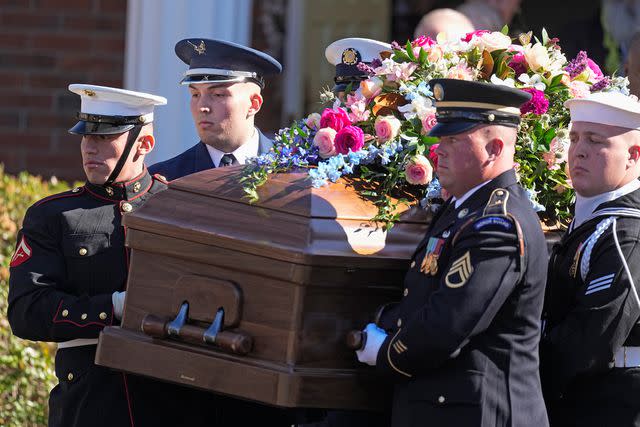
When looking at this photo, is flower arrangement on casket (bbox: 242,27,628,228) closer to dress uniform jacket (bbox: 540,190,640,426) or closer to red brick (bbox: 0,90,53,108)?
dress uniform jacket (bbox: 540,190,640,426)

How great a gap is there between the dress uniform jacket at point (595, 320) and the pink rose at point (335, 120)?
71cm

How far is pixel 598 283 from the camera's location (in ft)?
10.2

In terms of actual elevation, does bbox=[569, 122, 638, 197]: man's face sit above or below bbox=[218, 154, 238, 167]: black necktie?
above

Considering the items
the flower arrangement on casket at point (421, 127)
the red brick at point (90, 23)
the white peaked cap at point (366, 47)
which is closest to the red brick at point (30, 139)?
the red brick at point (90, 23)

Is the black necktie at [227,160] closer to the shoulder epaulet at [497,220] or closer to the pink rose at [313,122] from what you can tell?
the pink rose at [313,122]

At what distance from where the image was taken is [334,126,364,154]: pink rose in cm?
339

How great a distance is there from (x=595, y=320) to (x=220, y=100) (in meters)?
1.56

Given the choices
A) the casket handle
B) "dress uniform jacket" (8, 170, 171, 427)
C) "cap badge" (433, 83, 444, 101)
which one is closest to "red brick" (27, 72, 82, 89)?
"dress uniform jacket" (8, 170, 171, 427)

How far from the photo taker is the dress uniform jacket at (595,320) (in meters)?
3.10

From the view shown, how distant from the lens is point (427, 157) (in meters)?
3.38

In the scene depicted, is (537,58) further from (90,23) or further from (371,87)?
(90,23)

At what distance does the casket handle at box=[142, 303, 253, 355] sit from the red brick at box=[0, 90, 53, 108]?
348cm

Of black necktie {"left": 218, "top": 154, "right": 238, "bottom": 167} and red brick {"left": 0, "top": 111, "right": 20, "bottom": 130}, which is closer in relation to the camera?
black necktie {"left": 218, "top": 154, "right": 238, "bottom": 167}

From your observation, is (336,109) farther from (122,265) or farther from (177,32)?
(177,32)
